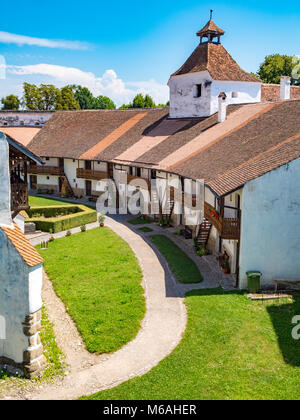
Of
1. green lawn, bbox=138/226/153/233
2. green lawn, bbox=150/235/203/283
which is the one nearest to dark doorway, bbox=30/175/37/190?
green lawn, bbox=138/226/153/233

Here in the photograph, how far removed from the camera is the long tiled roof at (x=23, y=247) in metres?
13.4

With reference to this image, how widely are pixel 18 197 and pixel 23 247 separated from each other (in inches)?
160

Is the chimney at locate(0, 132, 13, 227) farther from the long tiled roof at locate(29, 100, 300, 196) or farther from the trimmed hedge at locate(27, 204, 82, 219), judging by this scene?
the trimmed hedge at locate(27, 204, 82, 219)

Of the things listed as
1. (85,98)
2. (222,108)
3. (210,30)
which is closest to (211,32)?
(210,30)

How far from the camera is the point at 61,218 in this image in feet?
104

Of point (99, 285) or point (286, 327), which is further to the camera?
point (99, 285)

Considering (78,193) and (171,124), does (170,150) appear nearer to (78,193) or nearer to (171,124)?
(171,124)

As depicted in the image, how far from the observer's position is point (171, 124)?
127ft

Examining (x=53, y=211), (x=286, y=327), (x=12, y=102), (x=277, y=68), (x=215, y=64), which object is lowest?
Result: (x=286, y=327)

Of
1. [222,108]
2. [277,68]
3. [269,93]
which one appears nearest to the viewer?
[222,108]

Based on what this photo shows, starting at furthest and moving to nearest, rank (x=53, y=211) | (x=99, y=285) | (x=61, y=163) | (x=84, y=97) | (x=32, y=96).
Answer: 1. (x=84, y=97)
2. (x=32, y=96)
3. (x=61, y=163)
4. (x=53, y=211)
5. (x=99, y=285)

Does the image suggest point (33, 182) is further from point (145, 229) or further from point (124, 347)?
point (124, 347)
